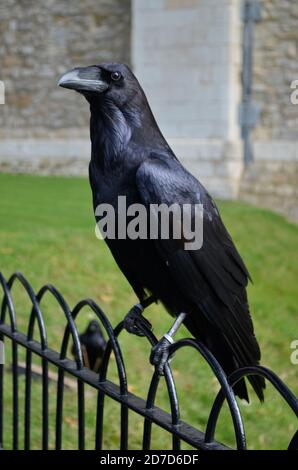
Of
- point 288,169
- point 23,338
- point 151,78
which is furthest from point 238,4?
point 23,338

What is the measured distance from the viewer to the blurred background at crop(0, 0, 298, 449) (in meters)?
7.20

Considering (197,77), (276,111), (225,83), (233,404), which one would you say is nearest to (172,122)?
(197,77)

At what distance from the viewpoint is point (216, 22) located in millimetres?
11180

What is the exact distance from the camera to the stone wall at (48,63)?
491 inches

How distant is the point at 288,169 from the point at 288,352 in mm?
5224

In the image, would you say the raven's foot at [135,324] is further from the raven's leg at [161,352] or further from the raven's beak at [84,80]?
the raven's beak at [84,80]

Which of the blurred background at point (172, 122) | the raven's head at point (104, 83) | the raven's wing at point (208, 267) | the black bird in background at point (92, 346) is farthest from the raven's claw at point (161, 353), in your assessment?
the blurred background at point (172, 122)

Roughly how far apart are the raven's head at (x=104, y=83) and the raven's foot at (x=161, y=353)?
2.07ft

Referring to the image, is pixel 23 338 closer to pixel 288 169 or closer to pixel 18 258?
pixel 18 258

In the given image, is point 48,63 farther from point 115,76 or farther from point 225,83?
point 115,76

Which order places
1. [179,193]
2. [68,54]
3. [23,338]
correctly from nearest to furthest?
[179,193], [23,338], [68,54]

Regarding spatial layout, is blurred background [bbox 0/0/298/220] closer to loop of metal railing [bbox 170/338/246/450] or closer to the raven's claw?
the raven's claw

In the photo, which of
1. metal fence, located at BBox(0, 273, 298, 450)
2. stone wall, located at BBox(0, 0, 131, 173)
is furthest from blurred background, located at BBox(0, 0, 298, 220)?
metal fence, located at BBox(0, 273, 298, 450)

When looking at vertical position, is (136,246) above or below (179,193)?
below
